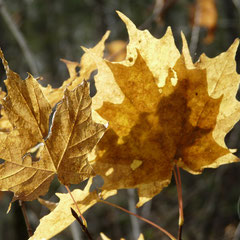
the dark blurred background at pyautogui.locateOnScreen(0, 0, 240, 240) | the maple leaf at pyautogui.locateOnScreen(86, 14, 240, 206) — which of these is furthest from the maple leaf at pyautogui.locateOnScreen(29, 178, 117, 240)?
the dark blurred background at pyautogui.locateOnScreen(0, 0, 240, 240)

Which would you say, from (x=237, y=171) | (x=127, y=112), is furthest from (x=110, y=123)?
(x=237, y=171)

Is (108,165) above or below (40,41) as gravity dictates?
below

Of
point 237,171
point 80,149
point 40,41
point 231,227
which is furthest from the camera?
point 40,41

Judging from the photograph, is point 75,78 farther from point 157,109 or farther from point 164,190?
point 164,190

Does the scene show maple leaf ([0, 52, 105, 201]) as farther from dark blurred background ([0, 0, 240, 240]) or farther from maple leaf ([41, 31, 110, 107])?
dark blurred background ([0, 0, 240, 240])

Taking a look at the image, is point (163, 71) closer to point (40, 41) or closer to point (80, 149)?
point (80, 149)

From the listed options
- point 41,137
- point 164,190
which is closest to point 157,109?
point 41,137

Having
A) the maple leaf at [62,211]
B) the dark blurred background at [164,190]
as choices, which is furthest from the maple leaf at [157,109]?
the dark blurred background at [164,190]

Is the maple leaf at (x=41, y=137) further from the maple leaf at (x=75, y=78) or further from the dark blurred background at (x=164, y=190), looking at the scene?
the dark blurred background at (x=164, y=190)

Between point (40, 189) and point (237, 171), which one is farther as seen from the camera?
point (237, 171)
